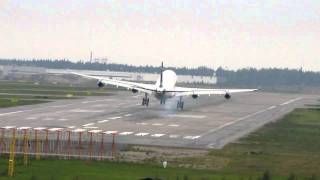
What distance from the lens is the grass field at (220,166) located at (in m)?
40.9

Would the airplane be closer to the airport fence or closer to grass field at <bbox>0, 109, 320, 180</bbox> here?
the airport fence

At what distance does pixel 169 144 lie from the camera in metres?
60.2

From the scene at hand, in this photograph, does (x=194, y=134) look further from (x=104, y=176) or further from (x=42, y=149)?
(x=104, y=176)

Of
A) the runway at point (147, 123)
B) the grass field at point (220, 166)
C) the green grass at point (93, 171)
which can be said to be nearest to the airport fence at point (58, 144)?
the green grass at point (93, 171)

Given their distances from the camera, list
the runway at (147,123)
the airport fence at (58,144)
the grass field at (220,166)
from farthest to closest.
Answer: the runway at (147,123), the airport fence at (58,144), the grass field at (220,166)

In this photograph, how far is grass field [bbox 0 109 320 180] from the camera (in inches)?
1612

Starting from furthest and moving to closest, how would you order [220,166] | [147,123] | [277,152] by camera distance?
[147,123] < [277,152] < [220,166]

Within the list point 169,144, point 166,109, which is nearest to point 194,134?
point 169,144

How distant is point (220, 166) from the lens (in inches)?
1871

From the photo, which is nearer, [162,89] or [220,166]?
[220,166]

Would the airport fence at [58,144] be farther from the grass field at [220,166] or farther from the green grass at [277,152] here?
the green grass at [277,152]

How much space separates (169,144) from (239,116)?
4362 centimetres

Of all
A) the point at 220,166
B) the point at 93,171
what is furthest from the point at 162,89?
the point at 93,171

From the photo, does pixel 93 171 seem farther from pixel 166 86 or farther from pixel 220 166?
pixel 166 86
